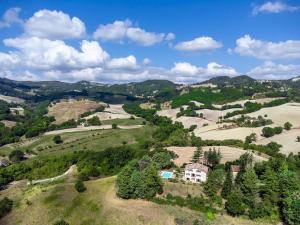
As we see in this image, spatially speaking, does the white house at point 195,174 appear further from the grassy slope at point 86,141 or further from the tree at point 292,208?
the grassy slope at point 86,141

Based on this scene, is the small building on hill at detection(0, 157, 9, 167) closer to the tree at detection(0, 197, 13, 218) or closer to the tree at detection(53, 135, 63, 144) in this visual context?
the tree at detection(53, 135, 63, 144)

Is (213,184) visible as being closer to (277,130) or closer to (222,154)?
(222,154)

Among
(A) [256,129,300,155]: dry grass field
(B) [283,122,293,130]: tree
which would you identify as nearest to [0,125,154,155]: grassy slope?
(A) [256,129,300,155]: dry grass field

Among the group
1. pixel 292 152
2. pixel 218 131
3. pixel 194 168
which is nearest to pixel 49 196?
pixel 194 168

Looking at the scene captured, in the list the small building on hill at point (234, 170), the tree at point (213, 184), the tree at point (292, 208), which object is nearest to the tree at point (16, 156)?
the small building on hill at point (234, 170)

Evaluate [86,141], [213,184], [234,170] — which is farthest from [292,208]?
[86,141]
